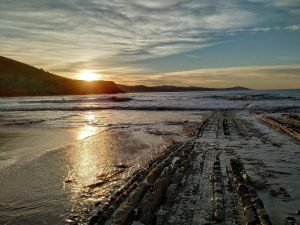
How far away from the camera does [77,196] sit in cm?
584

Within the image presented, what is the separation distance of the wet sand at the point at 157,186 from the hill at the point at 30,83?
138 m

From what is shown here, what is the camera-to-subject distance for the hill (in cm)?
13950

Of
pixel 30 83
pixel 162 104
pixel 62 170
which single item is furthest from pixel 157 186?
pixel 30 83

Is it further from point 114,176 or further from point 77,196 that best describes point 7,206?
point 114,176

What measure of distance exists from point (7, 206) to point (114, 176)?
2535mm

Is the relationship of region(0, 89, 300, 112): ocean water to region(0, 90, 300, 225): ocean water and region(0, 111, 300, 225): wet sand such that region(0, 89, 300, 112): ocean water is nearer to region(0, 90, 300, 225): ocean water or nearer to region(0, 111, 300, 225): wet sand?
region(0, 90, 300, 225): ocean water

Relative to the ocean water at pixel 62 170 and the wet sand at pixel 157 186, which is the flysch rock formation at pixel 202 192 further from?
the ocean water at pixel 62 170

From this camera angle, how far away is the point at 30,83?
472 ft

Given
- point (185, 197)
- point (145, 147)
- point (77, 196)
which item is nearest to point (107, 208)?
point (77, 196)

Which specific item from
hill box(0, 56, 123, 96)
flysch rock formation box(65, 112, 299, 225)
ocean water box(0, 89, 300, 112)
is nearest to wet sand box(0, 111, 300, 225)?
flysch rock formation box(65, 112, 299, 225)

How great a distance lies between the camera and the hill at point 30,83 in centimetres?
13950

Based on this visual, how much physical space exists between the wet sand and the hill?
137533mm

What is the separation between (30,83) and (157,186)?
14983cm

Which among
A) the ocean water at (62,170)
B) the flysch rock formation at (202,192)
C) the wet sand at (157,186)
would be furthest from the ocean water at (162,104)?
the flysch rock formation at (202,192)
